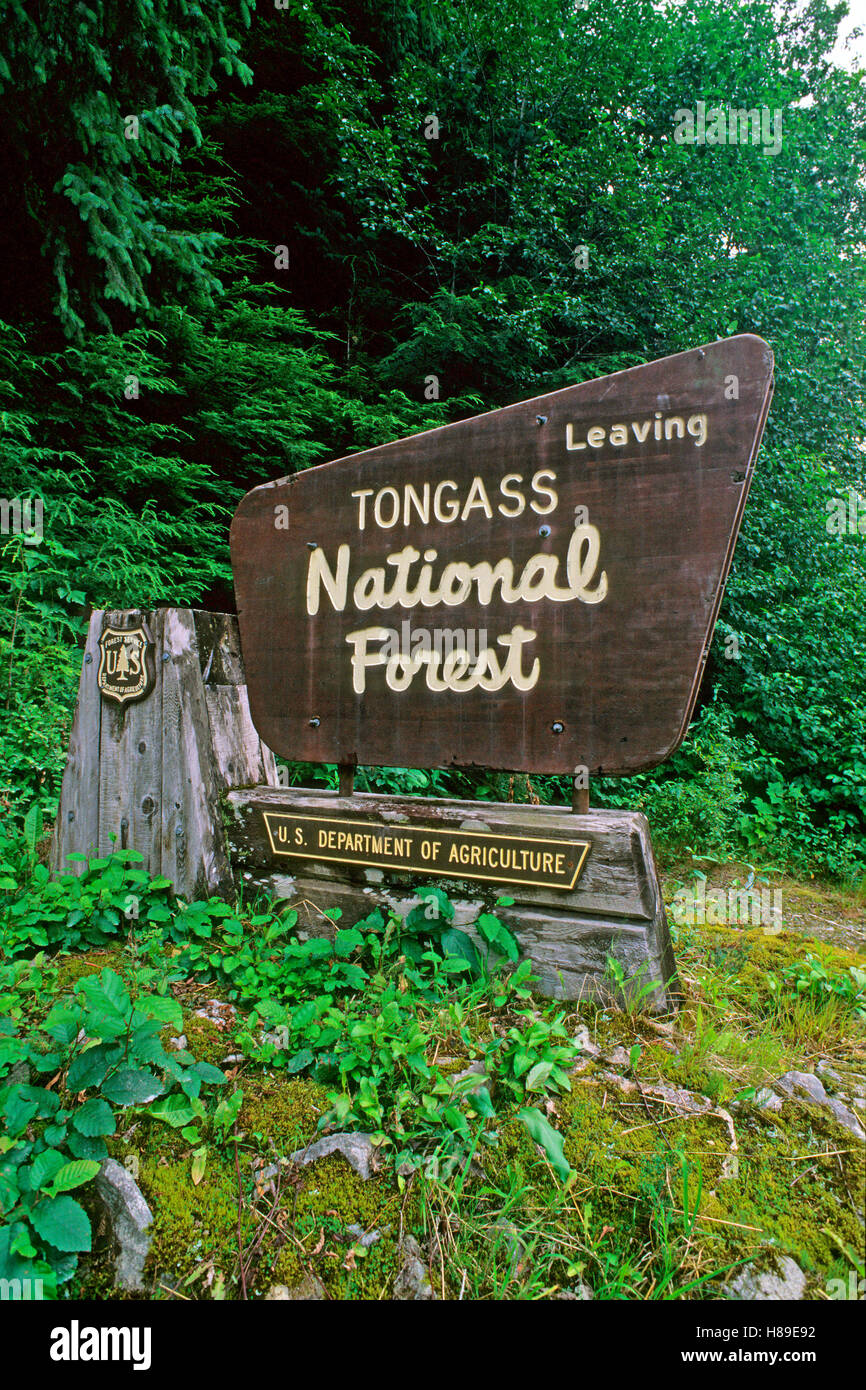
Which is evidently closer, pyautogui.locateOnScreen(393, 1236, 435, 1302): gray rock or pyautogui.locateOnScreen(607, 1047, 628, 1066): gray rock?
pyautogui.locateOnScreen(393, 1236, 435, 1302): gray rock

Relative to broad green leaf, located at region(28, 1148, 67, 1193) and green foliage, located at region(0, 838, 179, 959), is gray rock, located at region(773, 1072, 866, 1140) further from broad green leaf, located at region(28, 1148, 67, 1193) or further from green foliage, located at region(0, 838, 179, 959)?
green foliage, located at region(0, 838, 179, 959)

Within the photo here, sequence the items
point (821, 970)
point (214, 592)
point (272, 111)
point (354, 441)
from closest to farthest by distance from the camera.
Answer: point (821, 970)
point (214, 592)
point (354, 441)
point (272, 111)

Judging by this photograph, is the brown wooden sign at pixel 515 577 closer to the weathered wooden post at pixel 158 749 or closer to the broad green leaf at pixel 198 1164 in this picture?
the weathered wooden post at pixel 158 749

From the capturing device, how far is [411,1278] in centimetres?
159

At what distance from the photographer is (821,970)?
8.89 ft

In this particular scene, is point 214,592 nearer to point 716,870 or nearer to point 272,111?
point 716,870

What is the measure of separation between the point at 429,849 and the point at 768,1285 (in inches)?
62.9

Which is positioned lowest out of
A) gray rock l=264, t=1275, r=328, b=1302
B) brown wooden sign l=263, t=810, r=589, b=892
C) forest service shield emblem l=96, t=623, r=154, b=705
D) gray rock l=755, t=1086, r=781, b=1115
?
gray rock l=264, t=1275, r=328, b=1302

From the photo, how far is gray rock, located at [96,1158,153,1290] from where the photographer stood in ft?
5.26

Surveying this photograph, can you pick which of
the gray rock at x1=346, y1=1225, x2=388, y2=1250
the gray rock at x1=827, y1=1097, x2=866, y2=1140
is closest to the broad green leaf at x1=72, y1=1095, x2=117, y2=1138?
the gray rock at x1=346, y1=1225, x2=388, y2=1250

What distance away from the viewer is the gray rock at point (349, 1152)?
1.81 meters

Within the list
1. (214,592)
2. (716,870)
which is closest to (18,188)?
(214,592)

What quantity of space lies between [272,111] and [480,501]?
316 inches

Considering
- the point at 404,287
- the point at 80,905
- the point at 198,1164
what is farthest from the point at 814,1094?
the point at 404,287
